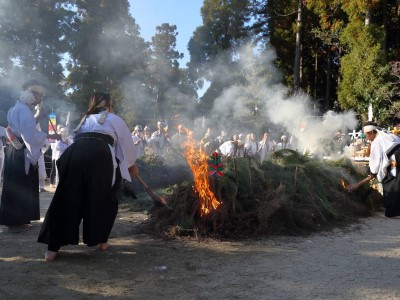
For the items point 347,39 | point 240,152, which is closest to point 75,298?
point 240,152

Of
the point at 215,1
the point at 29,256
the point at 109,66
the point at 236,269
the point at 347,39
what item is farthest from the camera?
the point at 215,1

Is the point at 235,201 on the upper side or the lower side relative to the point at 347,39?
lower

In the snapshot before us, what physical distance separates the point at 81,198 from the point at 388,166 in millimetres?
5126

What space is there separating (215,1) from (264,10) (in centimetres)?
433

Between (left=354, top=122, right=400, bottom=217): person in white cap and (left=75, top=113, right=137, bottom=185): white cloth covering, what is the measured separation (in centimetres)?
446

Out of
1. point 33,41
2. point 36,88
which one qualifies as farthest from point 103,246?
point 33,41

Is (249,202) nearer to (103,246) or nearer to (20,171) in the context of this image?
(103,246)

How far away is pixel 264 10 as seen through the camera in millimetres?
24734

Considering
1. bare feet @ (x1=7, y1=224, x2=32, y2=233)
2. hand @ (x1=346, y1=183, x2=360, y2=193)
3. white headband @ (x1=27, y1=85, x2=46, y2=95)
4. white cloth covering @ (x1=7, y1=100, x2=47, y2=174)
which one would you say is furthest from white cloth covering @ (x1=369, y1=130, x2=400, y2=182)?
bare feet @ (x1=7, y1=224, x2=32, y2=233)

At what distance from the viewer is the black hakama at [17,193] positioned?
5.37 meters

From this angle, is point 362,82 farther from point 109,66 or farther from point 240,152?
point 109,66

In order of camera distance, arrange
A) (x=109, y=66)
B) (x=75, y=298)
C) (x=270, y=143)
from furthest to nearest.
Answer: (x=109, y=66)
(x=270, y=143)
(x=75, y=298)

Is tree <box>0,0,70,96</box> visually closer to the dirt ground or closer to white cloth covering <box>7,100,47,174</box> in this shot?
white cloth covering <box>7,100,47,174</box>

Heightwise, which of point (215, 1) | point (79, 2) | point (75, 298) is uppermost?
point (215, 1)
